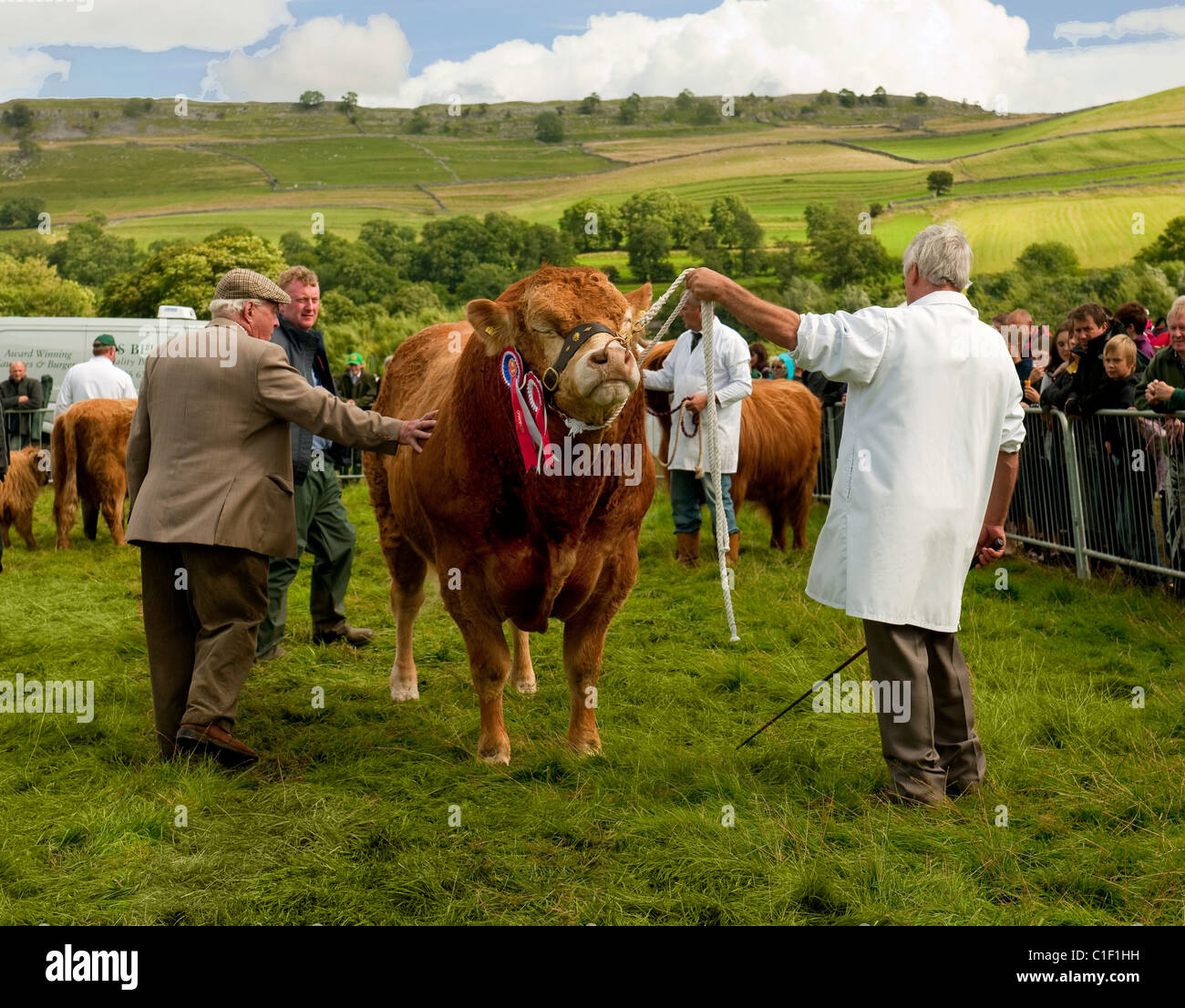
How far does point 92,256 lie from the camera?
213 feet

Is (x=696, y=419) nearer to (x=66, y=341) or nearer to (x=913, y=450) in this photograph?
(x=913, y=450)

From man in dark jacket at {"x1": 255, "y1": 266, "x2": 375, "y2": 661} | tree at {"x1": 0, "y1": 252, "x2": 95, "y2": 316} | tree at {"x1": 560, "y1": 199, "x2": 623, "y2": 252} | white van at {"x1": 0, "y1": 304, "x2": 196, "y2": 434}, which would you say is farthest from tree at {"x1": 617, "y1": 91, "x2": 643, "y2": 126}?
man in dark jacket at {"x1": 255, "y1": 266, "x2": 375, "y2": 661}

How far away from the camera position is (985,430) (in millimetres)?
4137

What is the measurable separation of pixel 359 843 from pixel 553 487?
1562 millimetres

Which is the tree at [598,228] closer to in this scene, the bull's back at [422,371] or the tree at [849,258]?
the tree at [849,258]

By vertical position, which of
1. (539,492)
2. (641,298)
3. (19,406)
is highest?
(641,298)

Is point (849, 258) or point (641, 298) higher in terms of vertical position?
point (849, 258)

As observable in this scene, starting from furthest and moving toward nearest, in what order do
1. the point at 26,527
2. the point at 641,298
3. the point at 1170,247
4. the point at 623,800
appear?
the point at 1170,247 → the point at 26,527 → the point at 641,298 → the point at 623,800

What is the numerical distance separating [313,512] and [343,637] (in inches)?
38.0

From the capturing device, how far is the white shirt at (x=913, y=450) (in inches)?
159

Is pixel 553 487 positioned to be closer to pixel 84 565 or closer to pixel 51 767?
pixel 51 767

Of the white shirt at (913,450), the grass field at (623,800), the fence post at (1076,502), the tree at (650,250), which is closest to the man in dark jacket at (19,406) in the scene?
the grass field at (623,800)

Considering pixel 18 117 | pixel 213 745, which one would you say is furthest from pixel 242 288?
pixel 18 117

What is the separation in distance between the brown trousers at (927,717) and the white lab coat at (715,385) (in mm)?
4674
